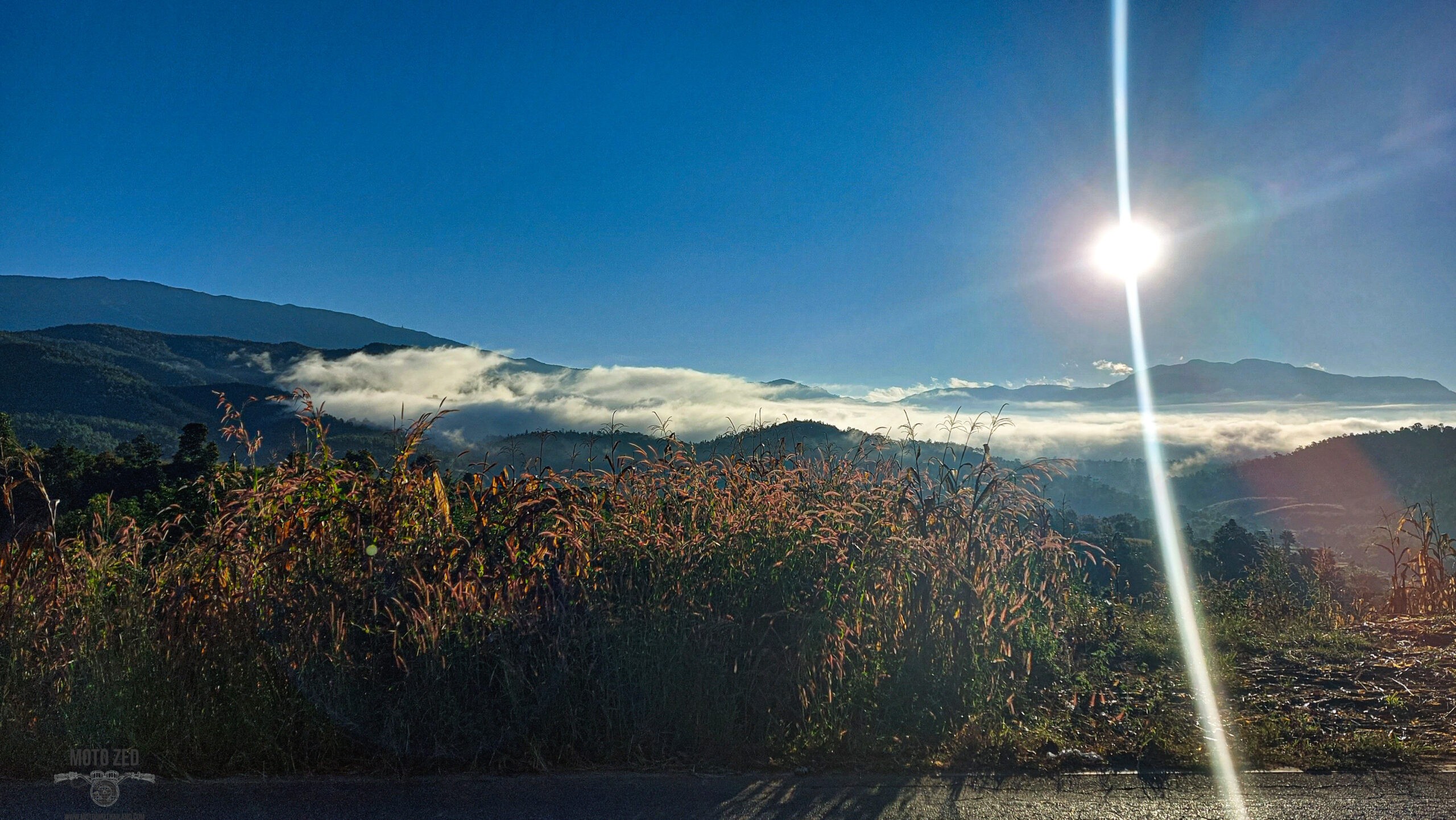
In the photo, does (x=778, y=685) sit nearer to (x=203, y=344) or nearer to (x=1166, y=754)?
(x=1166, y=754)

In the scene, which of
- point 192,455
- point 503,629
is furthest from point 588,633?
point 192,455

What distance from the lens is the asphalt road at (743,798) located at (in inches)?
127

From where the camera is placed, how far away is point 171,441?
285 feet

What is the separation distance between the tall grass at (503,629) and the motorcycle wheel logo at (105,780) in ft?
0.38

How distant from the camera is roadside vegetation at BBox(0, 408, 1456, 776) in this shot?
147 inches

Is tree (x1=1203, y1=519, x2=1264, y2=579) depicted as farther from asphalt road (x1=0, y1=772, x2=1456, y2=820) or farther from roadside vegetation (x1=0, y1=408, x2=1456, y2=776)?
asphalt road (x1=0, y1=772, x2=1456, y2=820)

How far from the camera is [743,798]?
11.1ft

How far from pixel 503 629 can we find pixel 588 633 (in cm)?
40

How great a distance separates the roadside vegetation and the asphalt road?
0.17m

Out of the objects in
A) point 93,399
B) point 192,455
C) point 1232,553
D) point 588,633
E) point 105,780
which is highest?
point 93,399

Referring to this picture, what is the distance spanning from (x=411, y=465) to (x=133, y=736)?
174 centimetres

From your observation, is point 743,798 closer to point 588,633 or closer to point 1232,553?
point 588,633

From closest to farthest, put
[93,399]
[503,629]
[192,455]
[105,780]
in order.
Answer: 1. [105,780]
2. [503,629]
3. [192,455]
4. [93,399]

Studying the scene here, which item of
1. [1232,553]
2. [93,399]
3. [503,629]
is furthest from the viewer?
[93,399]
